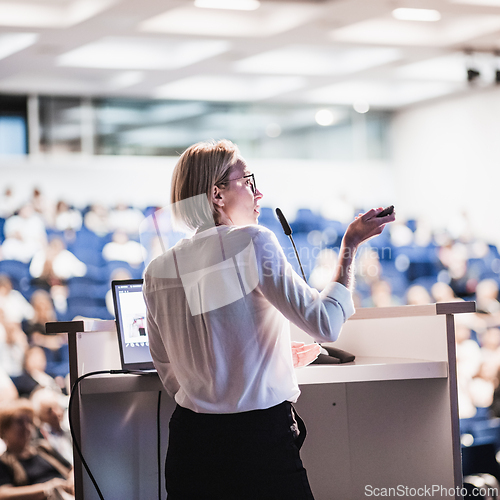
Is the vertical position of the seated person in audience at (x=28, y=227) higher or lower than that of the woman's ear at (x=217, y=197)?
higher

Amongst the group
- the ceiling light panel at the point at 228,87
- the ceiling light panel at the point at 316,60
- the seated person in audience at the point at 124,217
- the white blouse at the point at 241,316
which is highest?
the ceiling light panel at the point at 316,60

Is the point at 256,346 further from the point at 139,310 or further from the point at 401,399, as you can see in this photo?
the point at 401,399

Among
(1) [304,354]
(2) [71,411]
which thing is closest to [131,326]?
(2) [71,411]

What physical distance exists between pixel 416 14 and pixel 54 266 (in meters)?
3.03

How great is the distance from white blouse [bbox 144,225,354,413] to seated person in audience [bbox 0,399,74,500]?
75.7 inches

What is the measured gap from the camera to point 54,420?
3203mm

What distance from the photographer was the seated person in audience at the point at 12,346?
12.0 ft

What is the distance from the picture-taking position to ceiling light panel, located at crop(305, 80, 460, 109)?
19.2ft

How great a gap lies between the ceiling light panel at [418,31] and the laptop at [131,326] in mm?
3547

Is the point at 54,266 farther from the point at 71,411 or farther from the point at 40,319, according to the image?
the point at 71,411

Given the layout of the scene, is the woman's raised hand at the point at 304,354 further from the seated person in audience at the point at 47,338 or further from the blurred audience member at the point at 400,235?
the blurred audience member at the point at 400,235

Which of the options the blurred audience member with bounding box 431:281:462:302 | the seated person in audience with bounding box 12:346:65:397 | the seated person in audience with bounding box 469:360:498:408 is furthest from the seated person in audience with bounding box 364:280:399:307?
the seated person in audience with bounding box 12:346:65:397

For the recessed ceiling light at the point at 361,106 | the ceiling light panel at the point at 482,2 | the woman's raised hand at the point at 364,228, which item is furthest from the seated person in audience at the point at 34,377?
the recessed ceiling light at the point at 361,106

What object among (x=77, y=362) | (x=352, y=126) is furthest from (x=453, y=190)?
(x=77, y=362)
